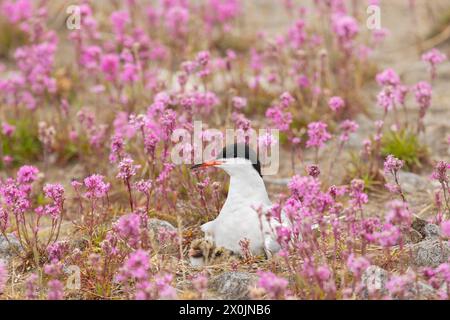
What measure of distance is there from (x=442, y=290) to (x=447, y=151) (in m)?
3.30

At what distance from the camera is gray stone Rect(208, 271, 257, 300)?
15.7ft

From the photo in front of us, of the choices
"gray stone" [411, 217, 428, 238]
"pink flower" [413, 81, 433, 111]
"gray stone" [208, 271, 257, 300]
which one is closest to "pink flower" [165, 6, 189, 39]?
"pink flower" [413, 81, 433, 111]

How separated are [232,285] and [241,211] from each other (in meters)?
0.57

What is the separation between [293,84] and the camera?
29.1 ft

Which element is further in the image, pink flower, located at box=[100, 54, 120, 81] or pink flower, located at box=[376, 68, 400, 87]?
pink flower, located at box=[100, 54, 120, 81]

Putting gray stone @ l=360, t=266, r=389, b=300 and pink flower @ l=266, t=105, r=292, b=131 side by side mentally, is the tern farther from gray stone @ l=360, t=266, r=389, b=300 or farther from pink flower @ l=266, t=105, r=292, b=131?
pink flower @ l=266, t=105, r=292, b=131

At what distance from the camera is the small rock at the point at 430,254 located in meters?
4.97

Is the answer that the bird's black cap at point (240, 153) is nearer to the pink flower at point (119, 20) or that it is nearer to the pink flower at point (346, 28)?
the pink flower at point (346, 28)

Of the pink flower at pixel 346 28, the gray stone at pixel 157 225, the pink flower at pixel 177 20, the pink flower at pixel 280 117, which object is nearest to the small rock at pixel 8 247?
the gray stone at pixel 157 225

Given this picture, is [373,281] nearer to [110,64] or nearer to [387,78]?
[387,78]

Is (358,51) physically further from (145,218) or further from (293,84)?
(145,218)

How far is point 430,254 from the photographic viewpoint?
500 cm

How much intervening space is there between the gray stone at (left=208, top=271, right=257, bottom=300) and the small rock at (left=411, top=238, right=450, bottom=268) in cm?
103
